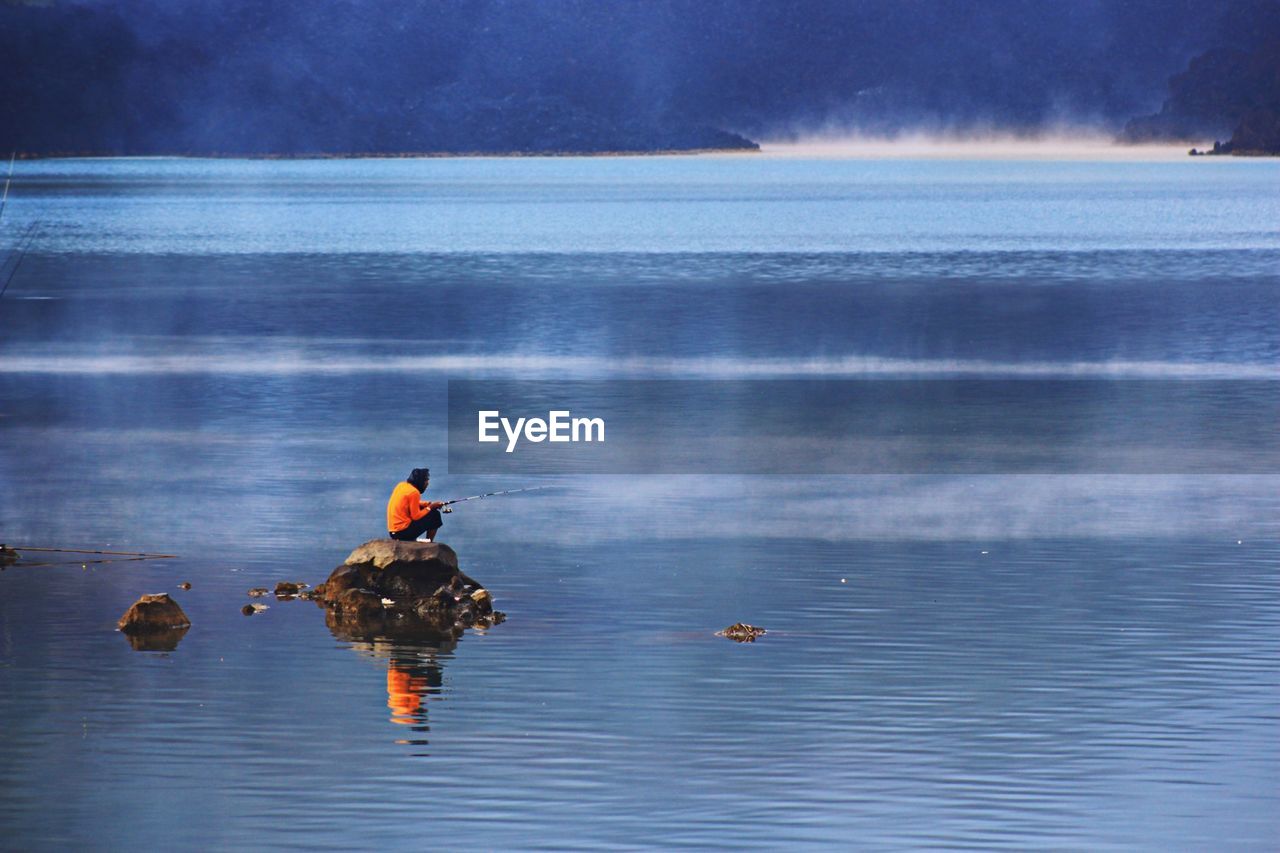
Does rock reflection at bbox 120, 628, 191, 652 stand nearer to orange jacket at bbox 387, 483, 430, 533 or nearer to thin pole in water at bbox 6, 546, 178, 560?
orange jacket at bbox 387, 483, 430, 533

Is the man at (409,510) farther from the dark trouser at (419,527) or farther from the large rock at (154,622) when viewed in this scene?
the large rock at (154,622)

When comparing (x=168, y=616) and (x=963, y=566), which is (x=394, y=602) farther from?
(x=963, y=566)

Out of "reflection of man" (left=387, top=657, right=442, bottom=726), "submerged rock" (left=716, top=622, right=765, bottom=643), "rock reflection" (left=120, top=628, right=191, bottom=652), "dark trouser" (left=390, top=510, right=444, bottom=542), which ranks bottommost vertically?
"reflection of man" (left=387, top=657, right=442, bottom=726)

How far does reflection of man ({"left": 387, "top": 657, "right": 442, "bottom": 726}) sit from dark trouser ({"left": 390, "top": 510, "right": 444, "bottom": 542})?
303 cm

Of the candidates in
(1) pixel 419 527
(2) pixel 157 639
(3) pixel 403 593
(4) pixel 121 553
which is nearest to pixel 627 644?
(3) pixel 403 593

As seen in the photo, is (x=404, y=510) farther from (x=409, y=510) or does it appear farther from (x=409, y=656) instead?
(x=409, y=656)

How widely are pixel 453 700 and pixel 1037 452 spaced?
62.8 feet

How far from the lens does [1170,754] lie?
1611cm

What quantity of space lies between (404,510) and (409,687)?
4.32m

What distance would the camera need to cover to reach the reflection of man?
17562 millimetres

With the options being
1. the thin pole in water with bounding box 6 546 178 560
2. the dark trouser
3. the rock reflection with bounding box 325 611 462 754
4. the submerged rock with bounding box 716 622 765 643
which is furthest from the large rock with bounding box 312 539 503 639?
the thin pole in water with bounding box 6 546 178 560

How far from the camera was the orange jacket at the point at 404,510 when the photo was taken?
22578 millimetres

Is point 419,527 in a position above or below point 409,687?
above

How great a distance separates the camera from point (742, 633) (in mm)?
20312
